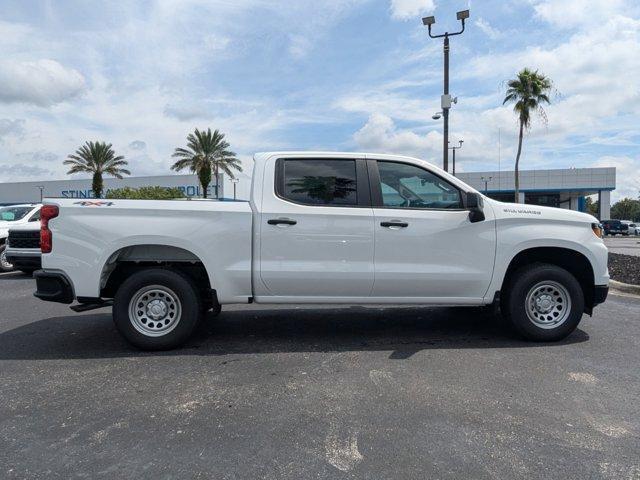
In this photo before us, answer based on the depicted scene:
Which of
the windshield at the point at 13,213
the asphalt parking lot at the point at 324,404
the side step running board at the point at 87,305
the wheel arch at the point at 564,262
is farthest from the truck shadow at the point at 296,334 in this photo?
the windshield at the point at 13,213

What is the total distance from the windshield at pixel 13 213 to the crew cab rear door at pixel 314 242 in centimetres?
1076

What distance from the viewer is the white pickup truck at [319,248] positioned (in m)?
4.75

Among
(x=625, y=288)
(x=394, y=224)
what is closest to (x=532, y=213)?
(x=394, y=224)

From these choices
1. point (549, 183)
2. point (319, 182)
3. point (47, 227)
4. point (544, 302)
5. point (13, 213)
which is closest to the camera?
point (47, 227)

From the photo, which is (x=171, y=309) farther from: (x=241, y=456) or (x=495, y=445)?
(x=495, y=445)

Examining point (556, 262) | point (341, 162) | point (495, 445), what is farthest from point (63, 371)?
point (556, 262)

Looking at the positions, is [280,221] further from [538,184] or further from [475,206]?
[538,184]

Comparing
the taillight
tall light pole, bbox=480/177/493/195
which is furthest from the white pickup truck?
tall light pole, bbox=480/177/493/195

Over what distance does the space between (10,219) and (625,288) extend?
14.1 metres

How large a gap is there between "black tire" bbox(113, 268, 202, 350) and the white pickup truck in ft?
0.04

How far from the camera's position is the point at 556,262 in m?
5.39

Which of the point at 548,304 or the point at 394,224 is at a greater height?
the point at 394,224

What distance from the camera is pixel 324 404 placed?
3.63 metres

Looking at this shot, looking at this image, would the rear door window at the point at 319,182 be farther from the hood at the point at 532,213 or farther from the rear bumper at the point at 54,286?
the rear bumper at the point at 54,286
